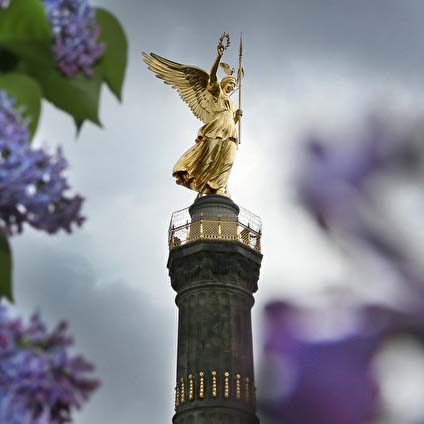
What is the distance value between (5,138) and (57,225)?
30cm

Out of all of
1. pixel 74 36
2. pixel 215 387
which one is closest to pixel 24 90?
pixel 74 36

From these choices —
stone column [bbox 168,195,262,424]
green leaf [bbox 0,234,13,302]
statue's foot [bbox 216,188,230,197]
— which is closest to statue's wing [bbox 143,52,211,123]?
statue's foot [bbox 216,188,230,197]

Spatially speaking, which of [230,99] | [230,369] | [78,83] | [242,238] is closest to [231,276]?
[242,238]

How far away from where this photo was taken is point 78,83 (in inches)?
98.5

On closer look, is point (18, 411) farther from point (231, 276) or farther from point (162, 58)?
point (162, 58)

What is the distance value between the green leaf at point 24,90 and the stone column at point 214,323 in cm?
3057

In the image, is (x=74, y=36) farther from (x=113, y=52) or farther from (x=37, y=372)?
(x=37, y=372)

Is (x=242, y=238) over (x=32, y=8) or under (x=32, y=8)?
over

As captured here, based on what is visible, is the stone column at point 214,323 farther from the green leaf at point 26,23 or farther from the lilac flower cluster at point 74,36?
the green leaf at point 26,23

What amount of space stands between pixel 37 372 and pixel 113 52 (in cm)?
103

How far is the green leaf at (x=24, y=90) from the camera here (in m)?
2.38

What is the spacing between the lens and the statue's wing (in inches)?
1607

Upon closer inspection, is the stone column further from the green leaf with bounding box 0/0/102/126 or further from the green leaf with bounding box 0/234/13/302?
the green leaf with bounding box 0/234/13/302

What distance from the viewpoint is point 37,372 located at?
6.62 ft
